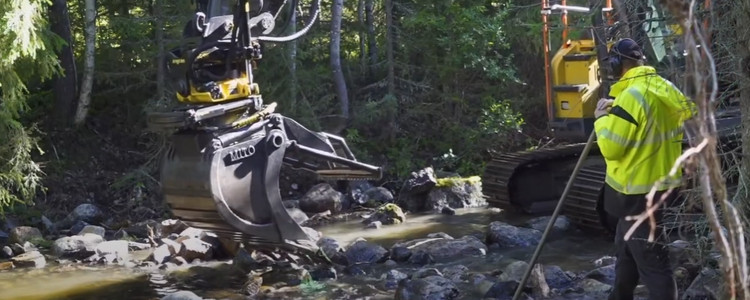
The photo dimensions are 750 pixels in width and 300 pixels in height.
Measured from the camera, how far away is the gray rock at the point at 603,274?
7891 mm

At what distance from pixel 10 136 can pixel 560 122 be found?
6.51m

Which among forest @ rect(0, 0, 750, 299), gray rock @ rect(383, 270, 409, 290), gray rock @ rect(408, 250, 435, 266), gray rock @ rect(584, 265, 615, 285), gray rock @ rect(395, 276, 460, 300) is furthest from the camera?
forest @ rect(0, 0, 750, 299)

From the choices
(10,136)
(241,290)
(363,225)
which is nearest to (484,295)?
(241,290)

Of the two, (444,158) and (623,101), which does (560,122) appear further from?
(444,158)

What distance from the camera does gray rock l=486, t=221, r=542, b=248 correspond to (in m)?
10.1

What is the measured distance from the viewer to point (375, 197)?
562 inches

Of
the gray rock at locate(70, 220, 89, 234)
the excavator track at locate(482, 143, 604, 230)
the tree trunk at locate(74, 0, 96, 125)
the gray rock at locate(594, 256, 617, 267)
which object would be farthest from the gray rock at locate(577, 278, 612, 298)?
the tree trunk at locate(74, 0, 96, 125)

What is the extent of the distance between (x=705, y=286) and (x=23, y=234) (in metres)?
8.57

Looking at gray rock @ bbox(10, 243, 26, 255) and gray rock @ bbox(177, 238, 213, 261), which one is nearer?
gray rock @ bbox(177, 238, 213, 261)

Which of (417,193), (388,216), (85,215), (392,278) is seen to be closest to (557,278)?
(392,278)

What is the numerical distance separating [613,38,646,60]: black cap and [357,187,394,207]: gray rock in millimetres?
8510

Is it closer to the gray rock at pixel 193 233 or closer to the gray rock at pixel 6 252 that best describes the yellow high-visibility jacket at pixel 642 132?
the gray rock at pixel 193 233

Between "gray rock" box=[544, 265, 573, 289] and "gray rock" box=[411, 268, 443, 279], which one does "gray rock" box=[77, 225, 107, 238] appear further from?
"gray rock" box=[544, 265, 573, 289]

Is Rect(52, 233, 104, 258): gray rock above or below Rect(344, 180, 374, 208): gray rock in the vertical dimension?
below
